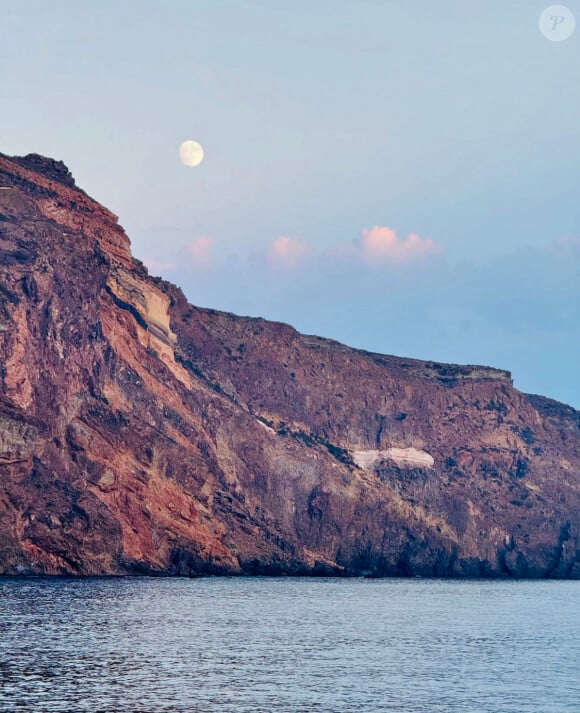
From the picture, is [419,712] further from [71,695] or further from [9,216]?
[9,216]

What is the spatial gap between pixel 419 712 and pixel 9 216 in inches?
5847

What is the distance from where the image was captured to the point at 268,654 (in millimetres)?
78938

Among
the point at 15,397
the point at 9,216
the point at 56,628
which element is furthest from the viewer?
the point at 9,216

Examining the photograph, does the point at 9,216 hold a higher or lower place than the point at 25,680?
higher

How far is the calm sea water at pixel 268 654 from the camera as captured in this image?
2349 inches

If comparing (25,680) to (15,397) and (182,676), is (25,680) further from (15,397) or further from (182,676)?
(15,397)

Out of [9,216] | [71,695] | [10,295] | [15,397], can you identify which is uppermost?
[9,216]

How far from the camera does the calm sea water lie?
59656 mm

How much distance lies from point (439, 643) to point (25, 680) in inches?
1537

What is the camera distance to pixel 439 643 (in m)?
91.2

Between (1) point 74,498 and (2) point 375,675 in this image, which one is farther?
(1) point 74,498

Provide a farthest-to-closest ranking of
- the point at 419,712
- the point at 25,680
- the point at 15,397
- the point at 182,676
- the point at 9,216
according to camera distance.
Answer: the point at 9,216 < the point at 15,397 < the point at 182,676 < the point at 25,680 < the point at 419,712

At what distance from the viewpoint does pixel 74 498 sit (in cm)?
16162

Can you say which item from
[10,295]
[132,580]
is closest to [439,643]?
[132,580]
